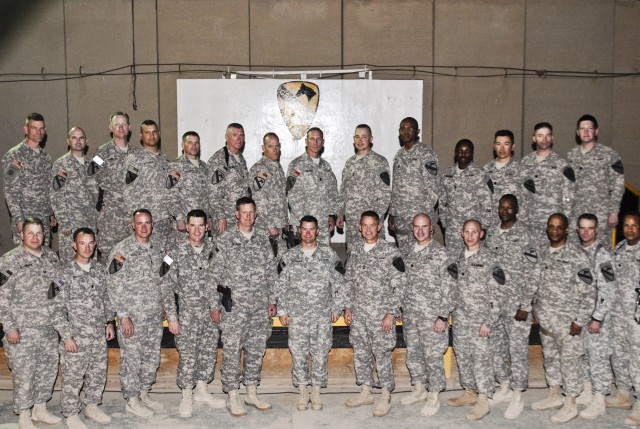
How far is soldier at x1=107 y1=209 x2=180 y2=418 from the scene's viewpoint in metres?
5.05

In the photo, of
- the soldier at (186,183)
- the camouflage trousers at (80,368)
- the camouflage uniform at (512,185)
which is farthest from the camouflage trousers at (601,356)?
the camouflage trousers at (80,368)

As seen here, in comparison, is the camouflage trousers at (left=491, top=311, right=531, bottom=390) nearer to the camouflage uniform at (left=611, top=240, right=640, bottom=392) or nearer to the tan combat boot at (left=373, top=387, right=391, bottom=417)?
the camouflage uniform at (left=611, top=240, right=640, bottom=392)

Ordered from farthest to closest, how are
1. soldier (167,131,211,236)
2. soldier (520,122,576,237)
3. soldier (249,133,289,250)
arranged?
soldier (249,133,289,250)
soldier (167,131,211,236)
soldier (520,122,576,237)

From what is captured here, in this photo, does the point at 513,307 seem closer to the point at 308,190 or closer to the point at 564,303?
the point at 564,303

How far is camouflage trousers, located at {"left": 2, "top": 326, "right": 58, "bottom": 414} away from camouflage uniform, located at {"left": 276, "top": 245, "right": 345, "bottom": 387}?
1863 millimetres

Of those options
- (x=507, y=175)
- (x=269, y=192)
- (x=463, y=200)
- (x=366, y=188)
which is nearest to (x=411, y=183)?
(x=366, y=188)

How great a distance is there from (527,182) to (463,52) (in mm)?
2737

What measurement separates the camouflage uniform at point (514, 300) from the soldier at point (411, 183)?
1272 millimetres

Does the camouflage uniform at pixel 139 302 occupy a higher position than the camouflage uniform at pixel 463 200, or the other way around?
the camouflage uniform at pixel 463 200

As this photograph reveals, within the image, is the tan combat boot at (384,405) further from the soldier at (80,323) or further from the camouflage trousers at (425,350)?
the soldier at (80,323)

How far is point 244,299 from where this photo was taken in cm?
519

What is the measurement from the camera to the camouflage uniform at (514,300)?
17.2ft

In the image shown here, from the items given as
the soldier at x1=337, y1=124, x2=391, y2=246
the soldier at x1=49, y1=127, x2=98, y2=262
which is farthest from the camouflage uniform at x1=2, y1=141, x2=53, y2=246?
the soldier at x1=337, y1=124, x2=391, y2=246

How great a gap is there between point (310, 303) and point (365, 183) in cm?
189
